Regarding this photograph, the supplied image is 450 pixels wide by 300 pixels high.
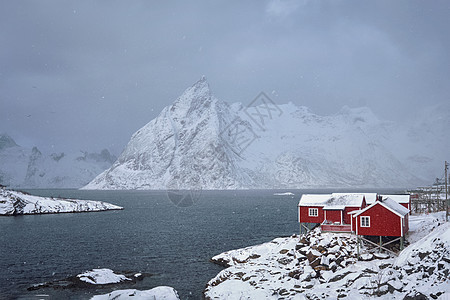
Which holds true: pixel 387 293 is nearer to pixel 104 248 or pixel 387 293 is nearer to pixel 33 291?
pixel 33 291

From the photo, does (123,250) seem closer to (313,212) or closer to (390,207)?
(313,212)

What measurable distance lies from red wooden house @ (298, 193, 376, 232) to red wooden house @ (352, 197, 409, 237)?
6.23m

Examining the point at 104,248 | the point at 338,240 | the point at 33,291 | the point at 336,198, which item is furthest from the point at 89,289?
the point at 336,198

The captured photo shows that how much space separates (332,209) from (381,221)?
9.55 m

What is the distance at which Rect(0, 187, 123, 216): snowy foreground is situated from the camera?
118m

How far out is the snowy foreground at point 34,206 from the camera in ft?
385

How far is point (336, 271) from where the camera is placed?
34.2 meters

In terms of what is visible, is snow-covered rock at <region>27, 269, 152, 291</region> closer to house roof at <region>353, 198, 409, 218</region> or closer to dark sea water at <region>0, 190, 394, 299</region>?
dark sea water at <region>0, 190, 394, 299</region>

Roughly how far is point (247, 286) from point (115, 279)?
593 inches

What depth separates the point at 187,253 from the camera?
53.1 m

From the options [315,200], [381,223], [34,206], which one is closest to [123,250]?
[315,200]

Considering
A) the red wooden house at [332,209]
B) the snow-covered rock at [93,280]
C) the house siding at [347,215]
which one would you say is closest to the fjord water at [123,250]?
the snow-covered rock at [93,280]

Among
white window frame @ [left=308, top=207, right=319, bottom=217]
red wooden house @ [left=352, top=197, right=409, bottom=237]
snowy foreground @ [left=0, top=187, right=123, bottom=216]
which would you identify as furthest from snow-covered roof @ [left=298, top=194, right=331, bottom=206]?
snowy foreground @ [left=0, top=187, right=123, bottom=216]

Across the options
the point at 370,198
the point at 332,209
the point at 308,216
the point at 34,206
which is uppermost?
the point at 370,198
